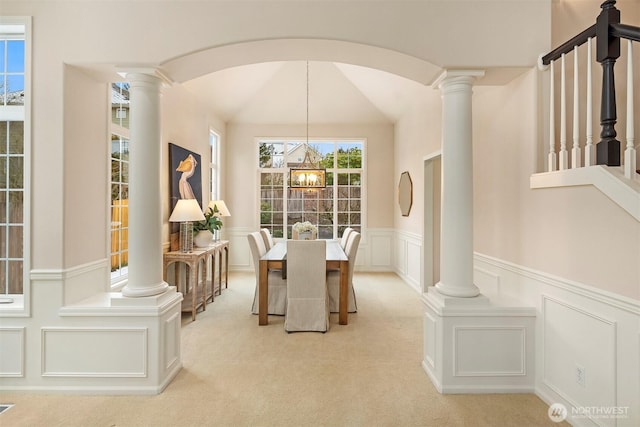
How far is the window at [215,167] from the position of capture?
260 inches

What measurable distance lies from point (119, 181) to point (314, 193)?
4212 millimetres

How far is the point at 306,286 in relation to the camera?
381cm

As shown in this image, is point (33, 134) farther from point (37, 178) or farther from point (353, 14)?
point (353, 14)

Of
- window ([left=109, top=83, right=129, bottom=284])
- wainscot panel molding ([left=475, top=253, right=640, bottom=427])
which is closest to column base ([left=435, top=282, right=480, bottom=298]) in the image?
wainscot panel molding ([left=475, top=253, right=640, bottom=427])

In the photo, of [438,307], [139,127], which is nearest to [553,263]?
[438,307]

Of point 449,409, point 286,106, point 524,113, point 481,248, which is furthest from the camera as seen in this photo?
point 286,106

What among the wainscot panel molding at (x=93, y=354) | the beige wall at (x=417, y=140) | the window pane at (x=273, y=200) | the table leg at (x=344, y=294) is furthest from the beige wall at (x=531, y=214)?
the window pane at (x=273, y=200)

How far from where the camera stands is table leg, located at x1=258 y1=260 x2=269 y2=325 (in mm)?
3969

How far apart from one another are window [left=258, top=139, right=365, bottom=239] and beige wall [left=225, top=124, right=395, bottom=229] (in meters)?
0.18

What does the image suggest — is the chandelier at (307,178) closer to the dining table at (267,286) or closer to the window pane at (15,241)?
the dining table at (267,286)

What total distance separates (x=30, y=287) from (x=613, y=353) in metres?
3.75

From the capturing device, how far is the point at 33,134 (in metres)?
2.56

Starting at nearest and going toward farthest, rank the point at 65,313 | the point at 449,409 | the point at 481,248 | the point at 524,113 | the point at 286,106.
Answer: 1. the point at 449,409
2. the point at 65,313
3. the point at 524,113
4. the point at 481,248
5. the point at 286,106

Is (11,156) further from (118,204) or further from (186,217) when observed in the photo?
(186,217)
